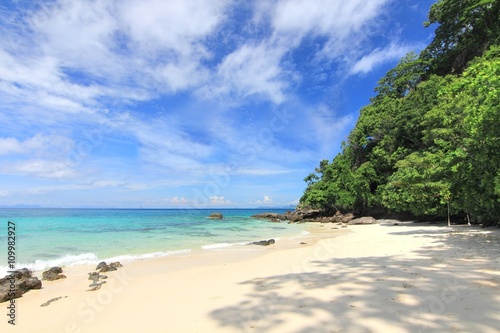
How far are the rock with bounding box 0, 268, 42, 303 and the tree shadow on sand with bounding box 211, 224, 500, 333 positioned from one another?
5678 mm

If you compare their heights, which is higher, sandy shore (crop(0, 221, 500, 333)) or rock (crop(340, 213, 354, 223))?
sandy shore (crop(0, 221, 500, 333))

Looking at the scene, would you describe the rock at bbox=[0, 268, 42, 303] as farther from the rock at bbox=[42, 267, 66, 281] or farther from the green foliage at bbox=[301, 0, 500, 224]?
the green foliage at bbox=[301, 0, 500, 224]

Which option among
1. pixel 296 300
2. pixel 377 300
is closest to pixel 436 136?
pixel 377 300

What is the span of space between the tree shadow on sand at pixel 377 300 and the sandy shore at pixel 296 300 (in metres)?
0.01

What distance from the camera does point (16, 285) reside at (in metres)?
7.25

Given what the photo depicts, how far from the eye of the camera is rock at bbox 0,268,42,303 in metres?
6.90

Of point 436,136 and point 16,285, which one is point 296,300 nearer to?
point 16,285

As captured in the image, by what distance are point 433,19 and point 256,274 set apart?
41000mm

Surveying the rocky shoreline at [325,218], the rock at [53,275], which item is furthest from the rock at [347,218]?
the rock at [53,275]

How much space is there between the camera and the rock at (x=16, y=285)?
690 cm

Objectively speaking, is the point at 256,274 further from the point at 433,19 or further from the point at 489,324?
the point at 433,19

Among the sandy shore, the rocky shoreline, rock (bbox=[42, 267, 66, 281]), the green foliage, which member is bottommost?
the rocky shoreline

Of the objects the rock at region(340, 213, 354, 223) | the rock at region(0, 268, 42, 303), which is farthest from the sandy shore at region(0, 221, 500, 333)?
the rock at region(340, 213, 354, 223)

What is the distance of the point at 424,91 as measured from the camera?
93.0 ft
